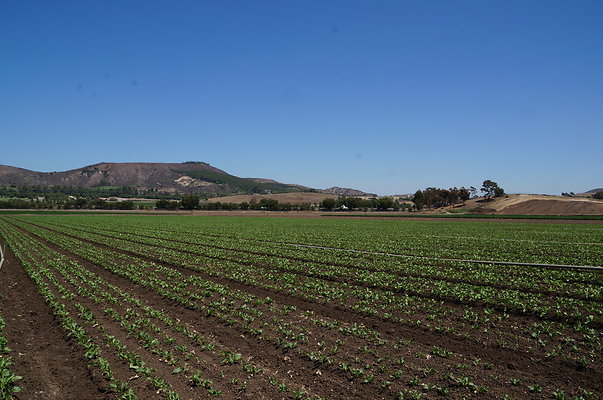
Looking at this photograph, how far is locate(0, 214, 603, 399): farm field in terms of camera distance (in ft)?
27.8

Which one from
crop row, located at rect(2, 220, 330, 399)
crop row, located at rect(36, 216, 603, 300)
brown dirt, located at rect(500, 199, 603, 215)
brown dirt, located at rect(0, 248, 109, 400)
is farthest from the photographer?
brown dirt, located at rect(500, 199, 603, 215)

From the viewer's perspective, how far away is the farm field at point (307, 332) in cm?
847

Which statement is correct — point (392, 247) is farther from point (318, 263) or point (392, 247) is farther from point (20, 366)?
point (20, 366)

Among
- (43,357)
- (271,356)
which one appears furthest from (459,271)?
(43,357)

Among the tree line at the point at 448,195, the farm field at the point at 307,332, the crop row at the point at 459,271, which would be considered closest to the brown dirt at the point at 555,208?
the tree line at the point at 448,195

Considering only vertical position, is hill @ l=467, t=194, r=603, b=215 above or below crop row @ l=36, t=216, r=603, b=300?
above

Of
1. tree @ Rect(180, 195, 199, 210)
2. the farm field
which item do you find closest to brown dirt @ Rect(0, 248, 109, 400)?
the farm field

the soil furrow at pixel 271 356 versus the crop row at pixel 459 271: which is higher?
the crop row at pixel 459 271

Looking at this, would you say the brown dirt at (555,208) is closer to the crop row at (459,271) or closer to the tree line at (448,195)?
the tree line at (448,195)

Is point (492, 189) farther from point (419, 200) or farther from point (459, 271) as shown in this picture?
point (459, 271)

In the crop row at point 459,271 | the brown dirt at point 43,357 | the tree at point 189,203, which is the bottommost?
the brown dirt at point 43,357

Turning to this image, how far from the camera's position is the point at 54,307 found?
1464 cm

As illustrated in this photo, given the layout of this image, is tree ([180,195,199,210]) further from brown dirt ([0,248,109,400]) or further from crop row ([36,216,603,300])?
brown dirt ([0,248,109,400])

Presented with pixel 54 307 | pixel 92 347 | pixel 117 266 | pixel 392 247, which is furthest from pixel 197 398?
pixel 392 247
